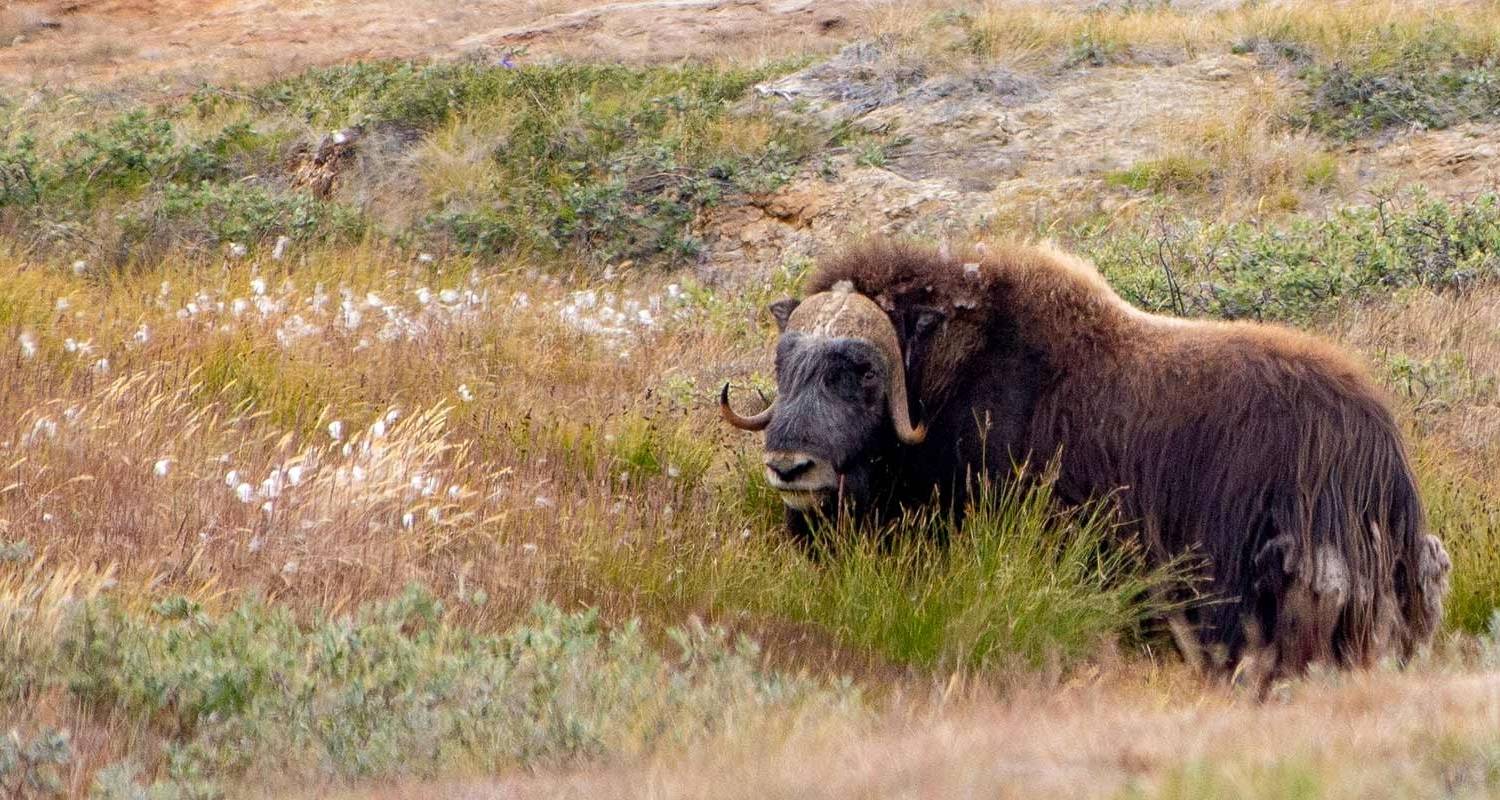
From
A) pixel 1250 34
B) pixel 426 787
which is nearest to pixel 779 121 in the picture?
pixel 1250 34

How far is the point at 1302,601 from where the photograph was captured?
6.09 m

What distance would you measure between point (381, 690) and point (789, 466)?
2.02m

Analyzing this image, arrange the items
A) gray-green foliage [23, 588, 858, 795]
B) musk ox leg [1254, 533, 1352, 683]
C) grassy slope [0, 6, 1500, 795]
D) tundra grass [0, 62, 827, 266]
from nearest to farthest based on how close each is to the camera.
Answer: gray-green foliage [23, 588, 858, 795], grassy slope [0, 6, 1500, 795], musk ox leg [1254, 533, 1352, 683], tundra grass [0, 62, 827, 266]

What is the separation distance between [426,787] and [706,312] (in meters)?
8.21

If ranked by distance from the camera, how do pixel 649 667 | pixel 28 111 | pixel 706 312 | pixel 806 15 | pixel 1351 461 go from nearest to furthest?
1. pixel 649 667
2. pixel 1351 461
3. pixel 706 312
4. pixel 28 111
5. pixel 806 15

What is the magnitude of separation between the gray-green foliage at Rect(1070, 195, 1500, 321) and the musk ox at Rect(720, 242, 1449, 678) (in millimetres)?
4056

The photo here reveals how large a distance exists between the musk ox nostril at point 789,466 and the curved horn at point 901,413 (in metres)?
0.44

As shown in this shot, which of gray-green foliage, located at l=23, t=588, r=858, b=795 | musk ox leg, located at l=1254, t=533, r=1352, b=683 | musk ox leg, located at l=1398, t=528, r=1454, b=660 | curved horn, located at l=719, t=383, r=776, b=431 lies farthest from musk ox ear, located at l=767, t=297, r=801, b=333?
musk ox leg, located at l=1398, t=528, r=1454, b=660

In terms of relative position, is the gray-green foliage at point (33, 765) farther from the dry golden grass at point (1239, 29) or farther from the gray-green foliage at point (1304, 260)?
the dry golden grass at point (1239, 29)

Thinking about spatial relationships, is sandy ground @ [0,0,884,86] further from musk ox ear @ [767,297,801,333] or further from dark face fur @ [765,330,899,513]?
dark face fur @ [765,330,899,513]

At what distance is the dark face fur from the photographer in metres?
6.63

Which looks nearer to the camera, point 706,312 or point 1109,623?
point 1109,623

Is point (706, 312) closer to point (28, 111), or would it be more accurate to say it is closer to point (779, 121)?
point (779, 121)

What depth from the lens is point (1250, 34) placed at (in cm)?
1708
